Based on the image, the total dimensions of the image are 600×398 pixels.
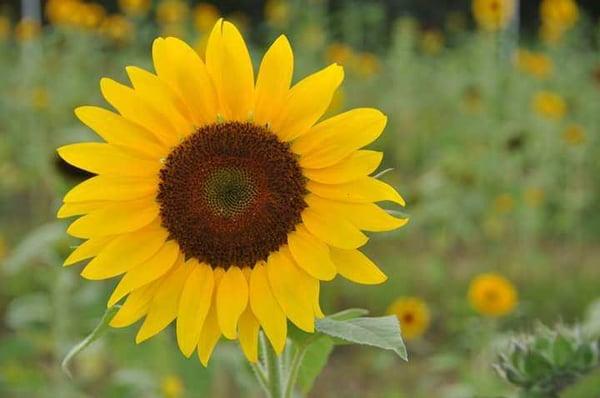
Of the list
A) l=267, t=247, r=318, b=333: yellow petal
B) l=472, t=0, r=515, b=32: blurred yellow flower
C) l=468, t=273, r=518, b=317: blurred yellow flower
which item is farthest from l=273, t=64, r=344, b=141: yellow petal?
l=472, t=0, r=515, b=32: blurred yellow flower

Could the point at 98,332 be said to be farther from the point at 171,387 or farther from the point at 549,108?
the point at 549,108

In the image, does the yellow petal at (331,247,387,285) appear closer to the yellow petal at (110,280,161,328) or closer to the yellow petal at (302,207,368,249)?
the yellow petal at (302,207,368,249)

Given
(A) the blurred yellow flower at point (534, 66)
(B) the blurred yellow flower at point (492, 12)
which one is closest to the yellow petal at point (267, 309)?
(B) the blurred yellow flower at point (492, 12)

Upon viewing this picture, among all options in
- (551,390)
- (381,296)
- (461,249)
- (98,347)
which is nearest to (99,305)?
(98,347)

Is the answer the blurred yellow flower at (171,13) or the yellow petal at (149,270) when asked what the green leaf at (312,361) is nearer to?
the yellow petal at (149,270)

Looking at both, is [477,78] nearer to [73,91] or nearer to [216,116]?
[73,91]
